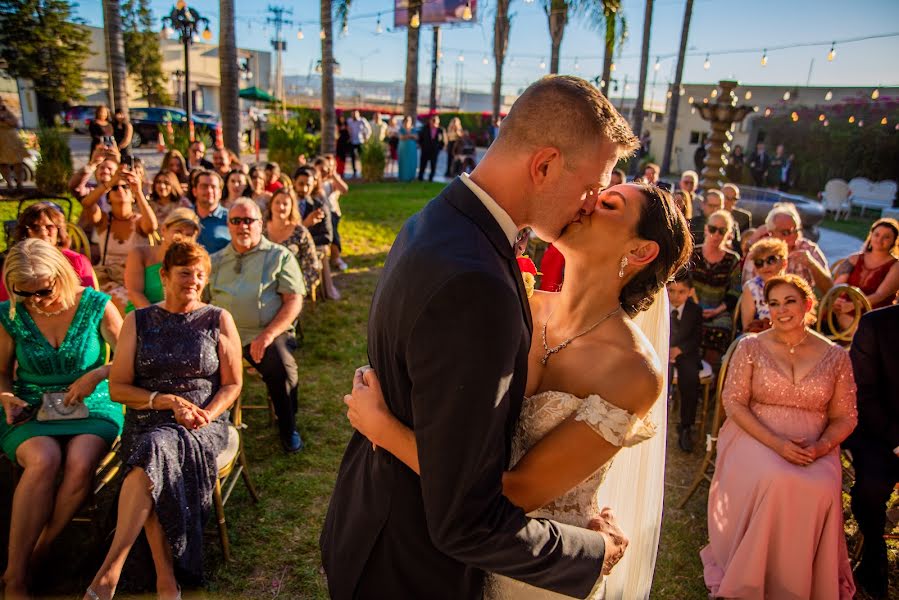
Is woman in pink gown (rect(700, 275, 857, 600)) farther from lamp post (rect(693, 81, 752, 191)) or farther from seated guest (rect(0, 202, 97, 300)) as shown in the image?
lamp post (rect(693, 81, 752, 191))

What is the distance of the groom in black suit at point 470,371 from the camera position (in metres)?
1.17

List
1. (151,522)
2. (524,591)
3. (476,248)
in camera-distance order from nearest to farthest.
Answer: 1. (476,248)
2. (524,591)
3. (151,522)

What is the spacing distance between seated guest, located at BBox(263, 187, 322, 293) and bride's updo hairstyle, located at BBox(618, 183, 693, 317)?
4932 mm

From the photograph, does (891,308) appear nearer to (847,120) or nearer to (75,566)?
(75,566)

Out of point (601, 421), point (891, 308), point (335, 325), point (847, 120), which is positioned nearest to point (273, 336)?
point (335, 325)

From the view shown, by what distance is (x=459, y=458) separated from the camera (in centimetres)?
119

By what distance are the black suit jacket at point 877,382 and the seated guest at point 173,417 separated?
3.93 metres

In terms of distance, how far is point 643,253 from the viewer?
1.81m

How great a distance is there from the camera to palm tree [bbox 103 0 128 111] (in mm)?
12625

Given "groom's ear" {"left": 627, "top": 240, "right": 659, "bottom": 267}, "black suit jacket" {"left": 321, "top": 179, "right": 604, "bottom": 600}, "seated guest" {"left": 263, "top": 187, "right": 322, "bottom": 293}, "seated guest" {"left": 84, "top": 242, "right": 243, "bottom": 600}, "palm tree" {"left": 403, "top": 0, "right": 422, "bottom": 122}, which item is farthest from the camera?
"palm tree" {"left": 403, "top": 0, "right": 422, "bottom": 122}

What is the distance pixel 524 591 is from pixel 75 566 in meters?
2.73

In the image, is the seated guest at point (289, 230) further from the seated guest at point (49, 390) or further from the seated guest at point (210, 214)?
the seated guest at point (49, 390)

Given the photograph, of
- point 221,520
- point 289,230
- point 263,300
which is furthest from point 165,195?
point 221,520

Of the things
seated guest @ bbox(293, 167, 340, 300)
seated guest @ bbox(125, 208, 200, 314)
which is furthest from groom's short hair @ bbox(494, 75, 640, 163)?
seated guest @ bbox(293, 167, 340, 300)
